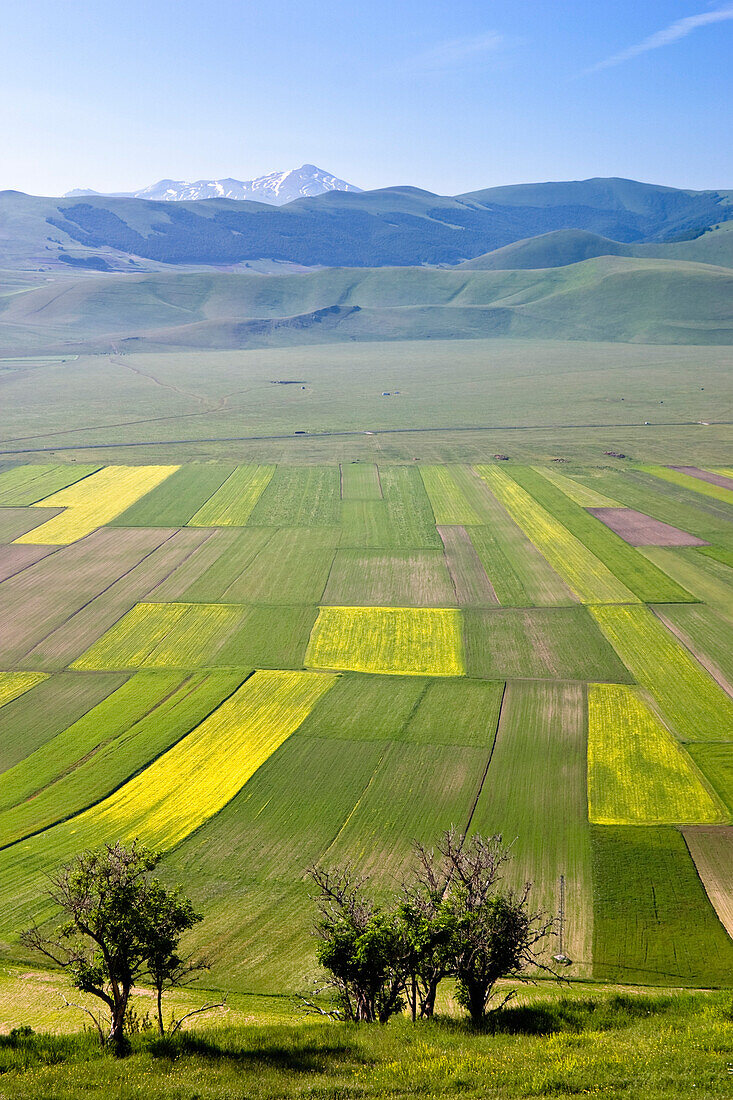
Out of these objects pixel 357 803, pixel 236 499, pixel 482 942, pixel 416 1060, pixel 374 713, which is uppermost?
pixel 236 499

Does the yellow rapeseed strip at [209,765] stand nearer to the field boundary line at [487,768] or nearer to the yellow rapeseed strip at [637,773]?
the field boundary line at [487,768]

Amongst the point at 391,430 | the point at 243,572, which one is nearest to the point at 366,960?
the point at 243,572

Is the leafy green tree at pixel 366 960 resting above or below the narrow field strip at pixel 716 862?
above

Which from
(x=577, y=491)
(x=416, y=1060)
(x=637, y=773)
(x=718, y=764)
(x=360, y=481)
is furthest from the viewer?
(x=360, y=481)

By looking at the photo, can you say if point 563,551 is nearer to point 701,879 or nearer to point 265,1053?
point 701,879

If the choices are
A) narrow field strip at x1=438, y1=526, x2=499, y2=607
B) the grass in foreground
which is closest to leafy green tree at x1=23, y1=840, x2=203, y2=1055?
the grass in foreground

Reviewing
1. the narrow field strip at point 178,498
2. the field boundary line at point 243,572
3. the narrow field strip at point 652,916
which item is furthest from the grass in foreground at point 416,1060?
the narrow field strip at point 178,498
